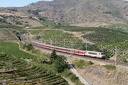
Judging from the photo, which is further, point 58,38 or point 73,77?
point 58,38

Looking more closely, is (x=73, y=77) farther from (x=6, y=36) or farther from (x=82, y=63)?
(x=6, y=36)

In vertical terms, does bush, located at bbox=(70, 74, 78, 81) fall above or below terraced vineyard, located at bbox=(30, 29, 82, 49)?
below

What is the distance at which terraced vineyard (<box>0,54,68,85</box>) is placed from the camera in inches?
2757

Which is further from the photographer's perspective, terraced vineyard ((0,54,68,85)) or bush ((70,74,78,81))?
bush ((70,74,78,81))

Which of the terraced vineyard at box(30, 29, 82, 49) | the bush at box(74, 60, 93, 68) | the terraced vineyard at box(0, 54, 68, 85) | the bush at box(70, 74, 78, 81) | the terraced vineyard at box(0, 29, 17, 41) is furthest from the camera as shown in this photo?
the terraced vineyard at box(0, 29, 17, 41)

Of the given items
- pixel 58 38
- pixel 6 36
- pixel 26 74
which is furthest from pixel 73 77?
pixel 6 36

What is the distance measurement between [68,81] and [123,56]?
23623 millimetres

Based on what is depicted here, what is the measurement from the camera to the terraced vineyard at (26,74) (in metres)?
70.0

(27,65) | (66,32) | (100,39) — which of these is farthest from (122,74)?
(66,32)

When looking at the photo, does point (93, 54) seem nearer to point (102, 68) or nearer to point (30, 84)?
point (102, 68)

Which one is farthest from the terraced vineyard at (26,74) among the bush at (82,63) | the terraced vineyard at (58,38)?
the terraced vineyard at (58,38)

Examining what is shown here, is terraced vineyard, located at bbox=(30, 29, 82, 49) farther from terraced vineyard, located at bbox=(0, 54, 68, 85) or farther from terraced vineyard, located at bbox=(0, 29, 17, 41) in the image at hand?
terraced vineyard, located at bbox=(0, 54, 68, 85)

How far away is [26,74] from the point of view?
75062mm

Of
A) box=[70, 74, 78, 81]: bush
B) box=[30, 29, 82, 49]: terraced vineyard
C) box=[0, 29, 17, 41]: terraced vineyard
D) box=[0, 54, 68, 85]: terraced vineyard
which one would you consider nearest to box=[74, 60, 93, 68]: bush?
box=[70, 74, 78, 81]: bush
